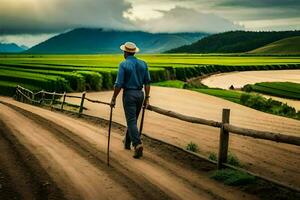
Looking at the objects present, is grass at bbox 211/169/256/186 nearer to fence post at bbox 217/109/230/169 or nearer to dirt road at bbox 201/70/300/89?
fence post at bbox 217/109/230/169

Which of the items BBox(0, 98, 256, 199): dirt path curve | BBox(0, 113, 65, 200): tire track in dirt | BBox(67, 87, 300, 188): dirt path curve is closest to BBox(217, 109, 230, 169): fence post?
BBox(0, 98, 256, 199): dirt path curve

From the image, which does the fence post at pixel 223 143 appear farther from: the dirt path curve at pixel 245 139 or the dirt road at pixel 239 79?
the dirt road at pixel 239 79

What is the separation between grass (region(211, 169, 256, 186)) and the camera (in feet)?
30.0

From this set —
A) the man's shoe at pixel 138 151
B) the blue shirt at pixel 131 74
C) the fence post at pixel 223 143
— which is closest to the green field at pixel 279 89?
the blue shirt at pixel 131 74

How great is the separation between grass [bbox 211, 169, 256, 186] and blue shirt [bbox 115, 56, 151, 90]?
2.97 metres

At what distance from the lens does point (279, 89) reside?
153 feet

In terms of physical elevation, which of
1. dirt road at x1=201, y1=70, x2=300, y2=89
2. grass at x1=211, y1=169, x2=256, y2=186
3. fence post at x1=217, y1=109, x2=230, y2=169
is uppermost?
fence post at x1=217, y1=109, x2=230, y2=169

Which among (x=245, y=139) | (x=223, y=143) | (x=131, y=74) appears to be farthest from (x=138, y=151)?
(x=245, y=139)

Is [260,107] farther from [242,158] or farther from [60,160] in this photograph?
[60,160]

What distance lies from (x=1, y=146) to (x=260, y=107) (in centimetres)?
2265

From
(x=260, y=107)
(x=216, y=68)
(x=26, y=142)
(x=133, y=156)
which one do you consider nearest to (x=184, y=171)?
(x=133, y=156)

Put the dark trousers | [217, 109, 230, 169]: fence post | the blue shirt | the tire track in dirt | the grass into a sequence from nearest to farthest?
the tire track in dirt → the grass → [217, 109, 230, 169]: fence post → the blue shirt → the dark trousers

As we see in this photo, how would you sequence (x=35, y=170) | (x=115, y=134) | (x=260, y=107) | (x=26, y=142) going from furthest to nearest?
(x=260, y=107)
(x=115, y=134)
(x=26, y=142)
(x=35, y=170)

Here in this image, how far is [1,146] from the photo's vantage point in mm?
12438
